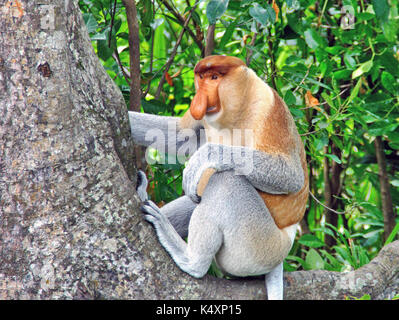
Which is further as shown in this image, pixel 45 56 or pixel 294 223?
pixel 294 223

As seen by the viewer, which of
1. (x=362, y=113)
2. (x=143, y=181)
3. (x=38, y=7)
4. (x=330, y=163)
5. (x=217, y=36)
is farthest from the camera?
(x=330, y=163)

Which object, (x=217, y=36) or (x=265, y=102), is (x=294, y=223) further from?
(x=217, y=36)

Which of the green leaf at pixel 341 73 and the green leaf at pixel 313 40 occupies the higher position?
the green leaf at pixel 313 40

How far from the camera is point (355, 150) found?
4.65m

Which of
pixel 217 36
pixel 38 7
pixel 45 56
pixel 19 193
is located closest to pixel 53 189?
pixel 19 193

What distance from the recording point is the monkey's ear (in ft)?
8.45

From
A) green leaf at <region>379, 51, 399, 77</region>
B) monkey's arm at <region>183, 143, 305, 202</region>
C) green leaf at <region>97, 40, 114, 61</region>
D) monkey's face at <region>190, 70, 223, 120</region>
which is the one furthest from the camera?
green leaf at <region>379, 51, 399, 77</region>

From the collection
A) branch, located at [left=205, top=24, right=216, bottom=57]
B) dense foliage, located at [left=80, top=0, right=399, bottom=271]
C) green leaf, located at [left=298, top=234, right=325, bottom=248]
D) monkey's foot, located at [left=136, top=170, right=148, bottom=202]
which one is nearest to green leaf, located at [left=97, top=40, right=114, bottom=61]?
dense foliage, located at [left=80, top=0, right=399, bottom=271]

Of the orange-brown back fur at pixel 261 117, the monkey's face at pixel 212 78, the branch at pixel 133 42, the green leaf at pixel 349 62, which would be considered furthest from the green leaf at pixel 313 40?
the branch at pixel 133 42

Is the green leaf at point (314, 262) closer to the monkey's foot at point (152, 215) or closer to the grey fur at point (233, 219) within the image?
the grey fur at point (233, 219)

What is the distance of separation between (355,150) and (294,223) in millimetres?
2069

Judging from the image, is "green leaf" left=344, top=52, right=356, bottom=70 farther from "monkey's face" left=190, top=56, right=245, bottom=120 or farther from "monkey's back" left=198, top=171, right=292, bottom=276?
"monkey's back" left=198, top=171, right=292, bottom=276

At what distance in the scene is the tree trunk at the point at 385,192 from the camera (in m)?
4.35
